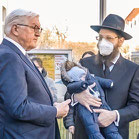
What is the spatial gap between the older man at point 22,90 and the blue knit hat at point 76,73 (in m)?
0.54

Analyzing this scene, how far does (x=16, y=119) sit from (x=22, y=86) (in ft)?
0.74

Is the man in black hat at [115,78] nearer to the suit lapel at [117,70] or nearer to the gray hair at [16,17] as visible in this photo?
the suit lapel at [117,70]

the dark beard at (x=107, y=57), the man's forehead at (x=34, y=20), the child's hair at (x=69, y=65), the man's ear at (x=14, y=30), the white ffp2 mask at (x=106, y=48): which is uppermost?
the man's forehead at (x=34, y=20)

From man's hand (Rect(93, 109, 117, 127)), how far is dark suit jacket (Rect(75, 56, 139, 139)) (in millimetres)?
74

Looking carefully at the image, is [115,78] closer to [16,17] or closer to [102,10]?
[16,17]

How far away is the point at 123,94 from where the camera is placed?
Answer: 2609 millimetres

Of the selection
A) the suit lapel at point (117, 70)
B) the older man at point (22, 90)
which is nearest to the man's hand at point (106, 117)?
the suit lapel at point (117, 70)

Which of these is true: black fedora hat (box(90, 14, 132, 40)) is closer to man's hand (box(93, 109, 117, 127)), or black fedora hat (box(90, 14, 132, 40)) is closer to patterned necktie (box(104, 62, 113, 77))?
patterned necktie (box(104, 62, 113, 77))

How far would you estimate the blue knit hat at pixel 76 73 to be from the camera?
267 centimetres

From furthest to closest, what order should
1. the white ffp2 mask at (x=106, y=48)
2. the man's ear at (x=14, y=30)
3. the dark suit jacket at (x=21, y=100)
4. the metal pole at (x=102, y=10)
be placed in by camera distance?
the metal pole at (x=102, y=10) < the white ffp2 mask at (x=106, y=48) < the man's ear at (x=14, y=30) < the dark suit jacket at (x=21, y=100)

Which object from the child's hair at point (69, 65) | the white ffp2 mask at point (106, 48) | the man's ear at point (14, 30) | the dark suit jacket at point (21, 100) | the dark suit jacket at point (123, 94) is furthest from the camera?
the child's hair at point (69, 65)

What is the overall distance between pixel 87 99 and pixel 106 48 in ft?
1.74

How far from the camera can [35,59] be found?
16.7 ft

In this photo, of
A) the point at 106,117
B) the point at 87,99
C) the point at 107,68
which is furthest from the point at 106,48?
the point at 106,117
